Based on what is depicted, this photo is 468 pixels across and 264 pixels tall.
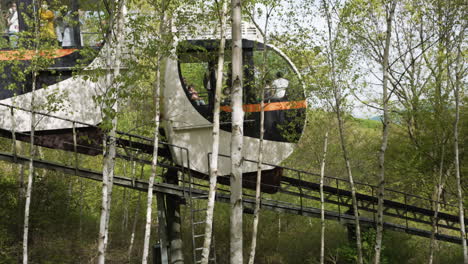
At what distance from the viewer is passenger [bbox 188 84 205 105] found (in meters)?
8.85

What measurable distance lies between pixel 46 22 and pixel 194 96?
3.30 meters

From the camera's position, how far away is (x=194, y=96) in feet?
29.1

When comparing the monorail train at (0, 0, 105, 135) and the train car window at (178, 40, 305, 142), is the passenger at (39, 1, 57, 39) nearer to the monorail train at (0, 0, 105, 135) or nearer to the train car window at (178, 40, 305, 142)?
the monorail train at (0, 0, 105, 135)

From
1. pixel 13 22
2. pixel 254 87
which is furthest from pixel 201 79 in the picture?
pixel 13 22

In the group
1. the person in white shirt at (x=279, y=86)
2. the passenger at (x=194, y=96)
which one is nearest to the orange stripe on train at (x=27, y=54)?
the passenger at (x=194, y=96)

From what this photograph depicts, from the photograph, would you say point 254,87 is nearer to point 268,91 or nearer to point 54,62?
point 268,91

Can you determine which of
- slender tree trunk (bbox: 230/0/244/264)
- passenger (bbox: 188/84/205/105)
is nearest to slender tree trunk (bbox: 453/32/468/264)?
passenger (bbox: 188/84/205/105)

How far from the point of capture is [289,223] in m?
17.1

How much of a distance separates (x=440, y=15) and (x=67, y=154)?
14.2 m

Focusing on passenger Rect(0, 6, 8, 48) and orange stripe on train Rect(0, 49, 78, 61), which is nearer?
orange stripe on train Rect(0, 49, 78, 61)

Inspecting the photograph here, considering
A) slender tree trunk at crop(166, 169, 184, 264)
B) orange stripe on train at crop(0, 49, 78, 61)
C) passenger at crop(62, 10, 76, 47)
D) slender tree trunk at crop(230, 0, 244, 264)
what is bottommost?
slender tree trunk at crop(166, 169, 184, 264)

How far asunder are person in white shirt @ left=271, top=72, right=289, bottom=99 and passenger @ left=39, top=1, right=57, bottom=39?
478cm

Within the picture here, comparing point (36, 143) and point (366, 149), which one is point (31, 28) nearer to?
point (36, 143)

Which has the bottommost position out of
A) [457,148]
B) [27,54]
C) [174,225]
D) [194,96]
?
[174,225]
